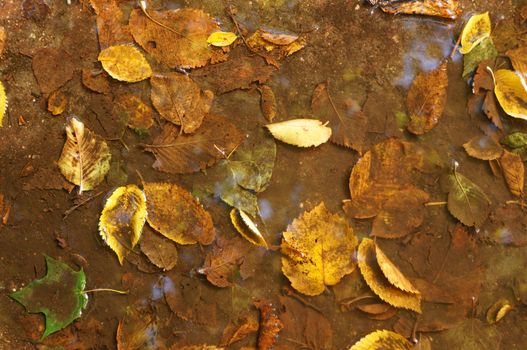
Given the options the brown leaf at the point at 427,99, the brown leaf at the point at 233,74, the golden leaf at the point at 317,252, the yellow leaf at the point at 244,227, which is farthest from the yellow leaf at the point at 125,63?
the brown leaf at the point at 427,99

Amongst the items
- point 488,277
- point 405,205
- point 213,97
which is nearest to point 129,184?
point 213,97

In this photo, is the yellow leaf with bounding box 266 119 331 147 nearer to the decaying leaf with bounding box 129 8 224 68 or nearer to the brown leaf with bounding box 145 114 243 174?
the brown leaf with bounding box 145 114 243 174

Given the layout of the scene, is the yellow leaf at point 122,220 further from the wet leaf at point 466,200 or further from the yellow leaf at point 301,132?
the wet leaf at point 466,200

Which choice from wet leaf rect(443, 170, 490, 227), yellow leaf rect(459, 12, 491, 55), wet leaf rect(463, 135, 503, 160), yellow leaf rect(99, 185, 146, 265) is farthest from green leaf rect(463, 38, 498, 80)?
yellow leaf rect(99, 185, 146, 265)

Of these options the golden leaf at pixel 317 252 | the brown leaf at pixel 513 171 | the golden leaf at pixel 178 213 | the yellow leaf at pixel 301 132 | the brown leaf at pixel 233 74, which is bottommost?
the golden leaf at pixel 317 252

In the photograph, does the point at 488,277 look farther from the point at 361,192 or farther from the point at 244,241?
the point at 244,241
